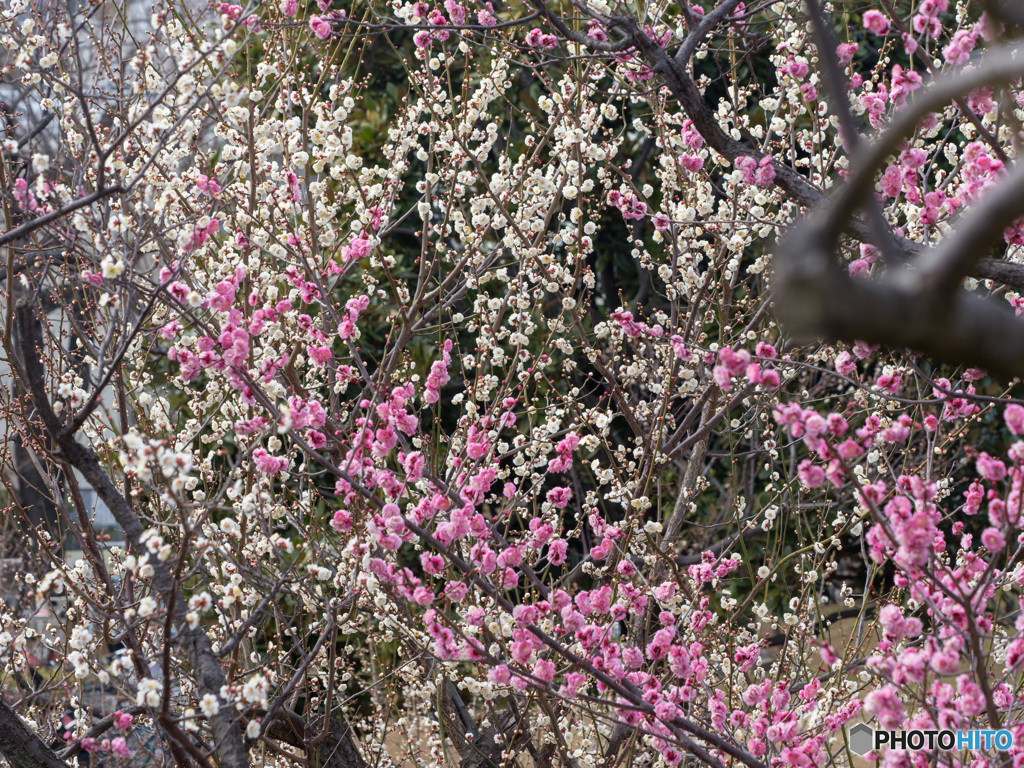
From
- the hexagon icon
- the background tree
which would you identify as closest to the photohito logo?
the background tree

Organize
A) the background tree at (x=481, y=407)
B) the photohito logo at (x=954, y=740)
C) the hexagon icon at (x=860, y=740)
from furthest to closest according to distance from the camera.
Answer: the hexagon icon at (x=860, y=740) → the photohito logo at (x=954, y=740) → the background tree at (x=481, y=407)

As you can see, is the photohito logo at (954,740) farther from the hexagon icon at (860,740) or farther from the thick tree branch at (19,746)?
the hexagon icon at (860,740)

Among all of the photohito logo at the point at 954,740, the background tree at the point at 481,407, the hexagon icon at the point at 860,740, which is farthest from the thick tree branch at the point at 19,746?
the hexagon icon at the point at 860,740

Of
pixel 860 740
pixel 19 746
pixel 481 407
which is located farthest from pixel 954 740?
pixel 481 407

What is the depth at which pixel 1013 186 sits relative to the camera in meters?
0.95

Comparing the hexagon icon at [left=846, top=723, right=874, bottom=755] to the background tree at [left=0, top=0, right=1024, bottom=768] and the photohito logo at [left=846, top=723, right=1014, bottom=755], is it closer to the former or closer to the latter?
the background tree at [left=0, top=0, right=1024, bottom=768]

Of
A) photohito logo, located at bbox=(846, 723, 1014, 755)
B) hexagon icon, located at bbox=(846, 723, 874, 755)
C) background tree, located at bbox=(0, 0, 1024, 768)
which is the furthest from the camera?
hexagon icon, located at bbox=(846, 723, 874, 755)

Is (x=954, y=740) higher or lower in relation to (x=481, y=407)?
lower

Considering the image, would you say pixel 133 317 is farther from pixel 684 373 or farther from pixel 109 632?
pixel 684 373

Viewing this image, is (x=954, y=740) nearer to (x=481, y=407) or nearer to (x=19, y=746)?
(x=19, y=746)

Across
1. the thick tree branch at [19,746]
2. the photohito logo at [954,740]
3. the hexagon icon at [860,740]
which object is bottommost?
the thick tree branch at [19,746]

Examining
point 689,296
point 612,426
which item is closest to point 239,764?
point 689,296

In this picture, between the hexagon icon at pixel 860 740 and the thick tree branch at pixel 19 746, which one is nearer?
the thick tree branch at pixel 19 746


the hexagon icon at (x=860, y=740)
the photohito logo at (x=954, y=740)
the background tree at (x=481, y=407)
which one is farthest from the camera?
the hexagon icon at (x=860, y=740)
